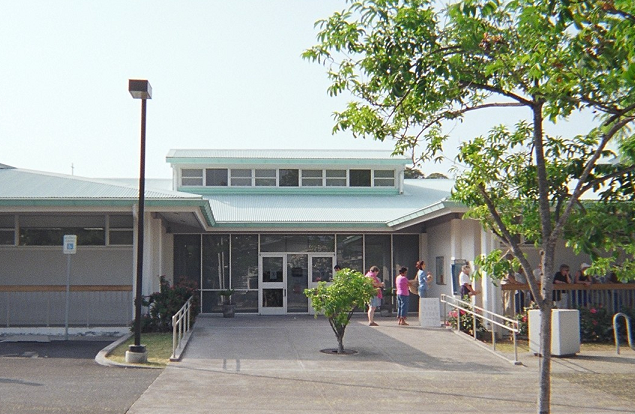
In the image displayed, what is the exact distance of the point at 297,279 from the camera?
2502 centimetres

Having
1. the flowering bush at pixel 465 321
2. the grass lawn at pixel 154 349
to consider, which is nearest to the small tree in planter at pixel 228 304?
the grass lawn at pixel 154 349

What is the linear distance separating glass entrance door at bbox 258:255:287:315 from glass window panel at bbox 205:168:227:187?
5.46 m

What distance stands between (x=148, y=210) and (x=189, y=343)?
353 centimetres

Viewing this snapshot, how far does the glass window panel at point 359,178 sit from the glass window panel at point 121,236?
10.7 meters

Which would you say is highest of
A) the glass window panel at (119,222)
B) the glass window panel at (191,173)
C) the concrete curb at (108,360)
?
the glass window panel at (191,173)

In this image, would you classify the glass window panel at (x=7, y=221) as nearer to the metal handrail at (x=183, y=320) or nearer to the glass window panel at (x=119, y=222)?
the glass window panel at (x=119, y=222)

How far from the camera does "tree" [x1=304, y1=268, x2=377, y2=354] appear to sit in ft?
48.6

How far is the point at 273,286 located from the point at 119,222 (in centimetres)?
584

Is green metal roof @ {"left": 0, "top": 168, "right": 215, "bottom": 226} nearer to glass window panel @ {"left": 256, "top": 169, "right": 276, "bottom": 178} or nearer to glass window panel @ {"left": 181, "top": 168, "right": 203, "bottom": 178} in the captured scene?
glass window panel @ {"left": 181, "top": 168, "right": 203, "bottom": 178}

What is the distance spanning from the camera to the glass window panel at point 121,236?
70.2 feet

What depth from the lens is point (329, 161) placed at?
2909 centimetres

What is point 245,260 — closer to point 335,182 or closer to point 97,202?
point 335,182

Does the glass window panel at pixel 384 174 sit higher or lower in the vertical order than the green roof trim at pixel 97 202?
higher

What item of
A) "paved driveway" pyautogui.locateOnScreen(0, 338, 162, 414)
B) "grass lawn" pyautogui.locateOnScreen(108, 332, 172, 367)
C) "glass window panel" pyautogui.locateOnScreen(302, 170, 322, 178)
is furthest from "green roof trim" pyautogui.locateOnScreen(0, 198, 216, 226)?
"glass window panel" pyautogui.locateOnScreen(302, 170, 322, 178)
